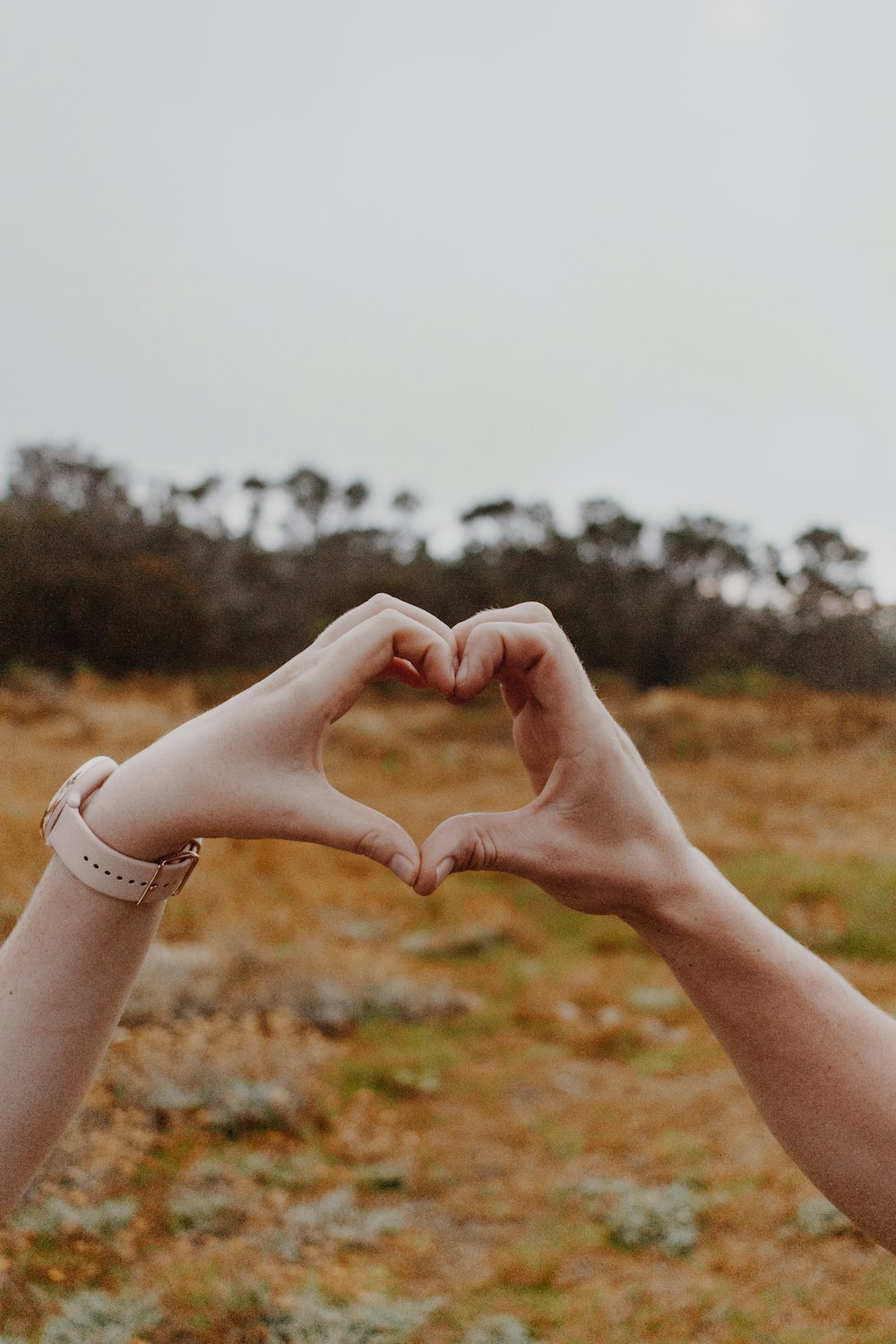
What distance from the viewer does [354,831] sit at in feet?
4.24

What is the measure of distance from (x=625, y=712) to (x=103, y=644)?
7295 mm

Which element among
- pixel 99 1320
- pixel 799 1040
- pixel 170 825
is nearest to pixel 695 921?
pixel 799 1040

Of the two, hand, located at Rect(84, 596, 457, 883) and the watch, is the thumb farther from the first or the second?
the watch

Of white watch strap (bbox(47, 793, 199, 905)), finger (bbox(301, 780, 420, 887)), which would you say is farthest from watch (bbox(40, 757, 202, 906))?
finger (bbox(301, 780, 420, 887))

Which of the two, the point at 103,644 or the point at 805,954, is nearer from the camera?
the point at 805,954

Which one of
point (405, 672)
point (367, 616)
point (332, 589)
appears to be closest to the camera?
point (367, 616)

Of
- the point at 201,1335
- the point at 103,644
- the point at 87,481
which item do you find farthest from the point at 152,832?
the point at 87,481

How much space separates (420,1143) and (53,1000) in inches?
123

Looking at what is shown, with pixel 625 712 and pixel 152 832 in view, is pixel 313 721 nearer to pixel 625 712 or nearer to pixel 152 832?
pixel 152 832

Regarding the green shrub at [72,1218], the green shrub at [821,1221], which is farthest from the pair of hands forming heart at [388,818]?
the green shrub at [821,1221]

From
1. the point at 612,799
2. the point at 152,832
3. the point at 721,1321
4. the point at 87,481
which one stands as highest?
the point at 87,481

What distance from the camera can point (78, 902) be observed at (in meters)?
1.29

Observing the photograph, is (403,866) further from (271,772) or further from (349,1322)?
(349,1322)

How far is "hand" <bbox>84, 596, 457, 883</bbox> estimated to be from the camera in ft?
4.11
